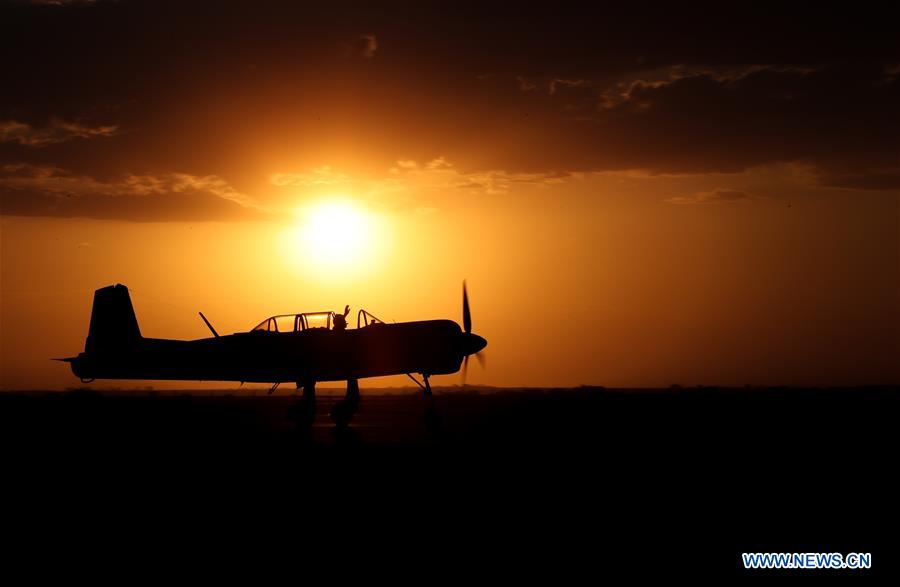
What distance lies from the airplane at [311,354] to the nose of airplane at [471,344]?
1.3 inches

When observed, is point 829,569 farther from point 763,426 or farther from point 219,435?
point 219,435

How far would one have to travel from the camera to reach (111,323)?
110 ft

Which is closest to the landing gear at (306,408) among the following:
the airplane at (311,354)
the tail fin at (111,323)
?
the airplane at (311,354)

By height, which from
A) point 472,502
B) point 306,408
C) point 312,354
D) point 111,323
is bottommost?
point 472,502

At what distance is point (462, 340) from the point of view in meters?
27.8

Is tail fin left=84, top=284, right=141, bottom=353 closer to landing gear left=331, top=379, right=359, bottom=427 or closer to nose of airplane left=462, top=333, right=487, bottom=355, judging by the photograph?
landing gear left=331, top=379, right=359, bottom=427

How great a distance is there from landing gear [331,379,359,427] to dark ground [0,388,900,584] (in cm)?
151

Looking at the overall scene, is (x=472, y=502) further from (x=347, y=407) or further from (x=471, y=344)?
(x=347, y=407)

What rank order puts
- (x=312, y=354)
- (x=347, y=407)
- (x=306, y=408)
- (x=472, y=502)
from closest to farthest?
(x=472, y=502) < (x=306, y=408) < (x=312, y=354) < (x=347, y=407)

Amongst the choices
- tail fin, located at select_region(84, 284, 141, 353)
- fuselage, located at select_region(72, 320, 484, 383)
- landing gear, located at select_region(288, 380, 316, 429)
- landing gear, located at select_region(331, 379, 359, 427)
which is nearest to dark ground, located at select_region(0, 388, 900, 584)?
landing gear, located at select_region(288, 380, 316, 429)

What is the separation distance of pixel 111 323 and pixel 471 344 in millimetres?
15220

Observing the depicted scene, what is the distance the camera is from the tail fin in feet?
109

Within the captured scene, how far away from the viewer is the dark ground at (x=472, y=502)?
10555 millimetres

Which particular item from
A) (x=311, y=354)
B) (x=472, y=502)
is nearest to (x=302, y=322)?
(x=311, y=354)
